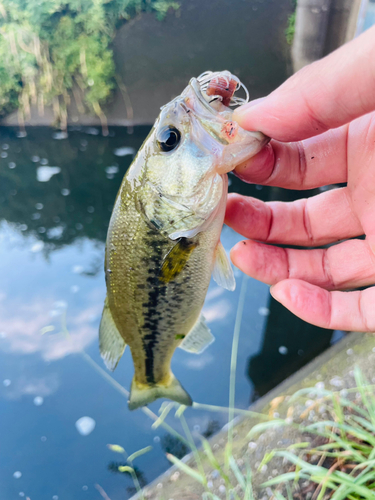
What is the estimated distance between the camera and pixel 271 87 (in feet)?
20.6

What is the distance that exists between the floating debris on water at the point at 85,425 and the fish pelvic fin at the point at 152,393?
0.85 m

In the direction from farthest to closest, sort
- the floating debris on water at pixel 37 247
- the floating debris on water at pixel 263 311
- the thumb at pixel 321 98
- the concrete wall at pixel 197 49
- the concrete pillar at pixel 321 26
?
the concrete wall at pixel 197 49, the concrete pillar at pixel 321 26, the floating debris on water at pixel 37 247, the floating debris on water at pixel 263 311, the thumb at pixel 321 98

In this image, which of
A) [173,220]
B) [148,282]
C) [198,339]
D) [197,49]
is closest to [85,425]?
[198,339]

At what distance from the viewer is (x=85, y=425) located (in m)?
2.29

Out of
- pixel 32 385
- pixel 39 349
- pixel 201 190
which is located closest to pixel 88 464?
pixel 32 385

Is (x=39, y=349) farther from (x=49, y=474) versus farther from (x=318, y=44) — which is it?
(x=318, y=44)

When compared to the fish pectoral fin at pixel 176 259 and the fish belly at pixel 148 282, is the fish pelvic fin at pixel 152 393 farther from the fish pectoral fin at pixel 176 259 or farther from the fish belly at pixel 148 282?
the fish pectoral fin at pixel 176 259

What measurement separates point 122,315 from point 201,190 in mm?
619

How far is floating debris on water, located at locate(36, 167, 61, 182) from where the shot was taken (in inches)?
207

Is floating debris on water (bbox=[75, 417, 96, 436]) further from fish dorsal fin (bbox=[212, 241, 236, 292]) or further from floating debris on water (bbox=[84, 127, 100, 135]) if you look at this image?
floating debris on water (bbox=[84, 127, 100, 135])

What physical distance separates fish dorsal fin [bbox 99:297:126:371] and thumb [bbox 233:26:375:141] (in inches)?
38.6

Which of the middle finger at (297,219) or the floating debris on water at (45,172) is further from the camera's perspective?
the floating debris on water at (45,172)

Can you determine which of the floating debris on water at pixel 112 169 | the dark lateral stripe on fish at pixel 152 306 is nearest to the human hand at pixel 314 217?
the dark lateral stripe on fish at pixel 152 306

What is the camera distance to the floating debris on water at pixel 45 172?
5254 millimetres
